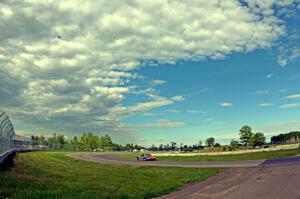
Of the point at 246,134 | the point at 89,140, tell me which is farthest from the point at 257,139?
the point at 89,140

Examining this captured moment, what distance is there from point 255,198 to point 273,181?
20.1ft

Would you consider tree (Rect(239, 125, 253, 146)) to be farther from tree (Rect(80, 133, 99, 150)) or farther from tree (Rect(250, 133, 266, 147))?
tree (Rect(80, 133, 99, 150))

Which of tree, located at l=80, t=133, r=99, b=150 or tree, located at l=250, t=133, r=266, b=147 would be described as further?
tree, located at l=80, t=133, r=99, b=150

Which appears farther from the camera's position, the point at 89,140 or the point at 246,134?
the point at 89,140

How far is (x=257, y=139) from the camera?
366 feet

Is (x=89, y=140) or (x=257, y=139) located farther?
(x=89, y=140)

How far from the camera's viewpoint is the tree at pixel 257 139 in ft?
360

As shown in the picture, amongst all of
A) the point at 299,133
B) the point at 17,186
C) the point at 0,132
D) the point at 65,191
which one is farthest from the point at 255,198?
the point at 299,133

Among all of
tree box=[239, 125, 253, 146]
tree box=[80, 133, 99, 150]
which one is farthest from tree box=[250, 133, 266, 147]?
tree box=[80, 133, 99, 150]

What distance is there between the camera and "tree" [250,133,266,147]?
360 feet

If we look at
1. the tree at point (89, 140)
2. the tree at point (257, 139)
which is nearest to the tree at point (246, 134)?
the tree at point (257, 139)

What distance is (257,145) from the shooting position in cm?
11162

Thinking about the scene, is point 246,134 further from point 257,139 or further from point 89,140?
point 89,140

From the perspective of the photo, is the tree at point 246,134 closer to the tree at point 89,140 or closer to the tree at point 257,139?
the tree at point 257,139
